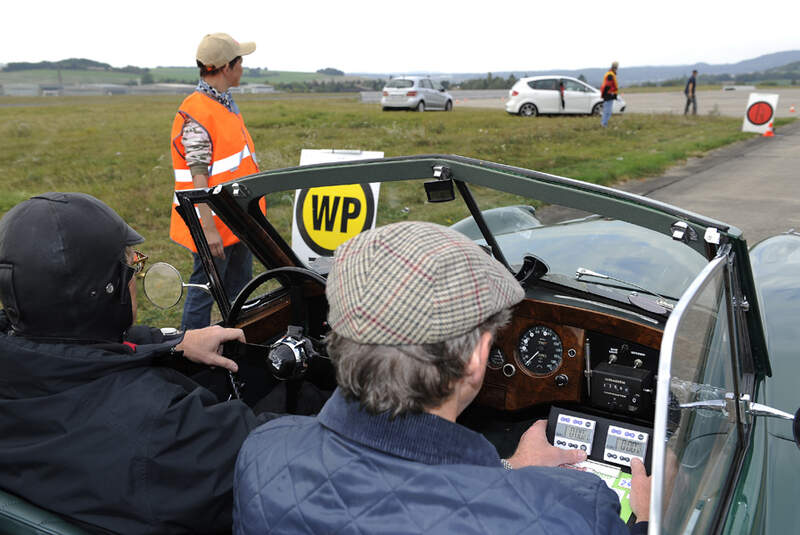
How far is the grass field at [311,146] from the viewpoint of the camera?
982 centimetres

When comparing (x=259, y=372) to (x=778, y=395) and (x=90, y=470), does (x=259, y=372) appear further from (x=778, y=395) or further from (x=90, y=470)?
(x=778, y=395)

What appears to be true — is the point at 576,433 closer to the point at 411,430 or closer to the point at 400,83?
the point at 411,430

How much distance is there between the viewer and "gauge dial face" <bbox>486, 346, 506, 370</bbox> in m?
2.92

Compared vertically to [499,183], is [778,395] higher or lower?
lower

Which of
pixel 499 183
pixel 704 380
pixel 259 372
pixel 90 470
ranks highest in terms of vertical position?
pixel 499 183

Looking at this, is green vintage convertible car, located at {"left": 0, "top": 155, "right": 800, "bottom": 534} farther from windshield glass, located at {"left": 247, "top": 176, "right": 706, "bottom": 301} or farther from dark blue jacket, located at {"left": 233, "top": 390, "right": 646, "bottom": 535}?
dark blue jacket, located at {"left": 233, "top": 390, "right": 646, "bottom": 535}

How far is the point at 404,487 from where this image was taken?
113 centimetres

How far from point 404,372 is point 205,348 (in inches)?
53.1

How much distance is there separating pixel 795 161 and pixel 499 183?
13536mm

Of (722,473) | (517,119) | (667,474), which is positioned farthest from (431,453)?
(517,119)

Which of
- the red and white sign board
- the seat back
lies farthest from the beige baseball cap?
the red and white sign board

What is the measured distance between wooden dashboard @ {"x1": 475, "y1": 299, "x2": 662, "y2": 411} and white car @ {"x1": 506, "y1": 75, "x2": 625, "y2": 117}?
69.1 feet

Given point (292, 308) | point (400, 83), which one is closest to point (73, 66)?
point (400, 83)

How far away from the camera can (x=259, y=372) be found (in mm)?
2689
